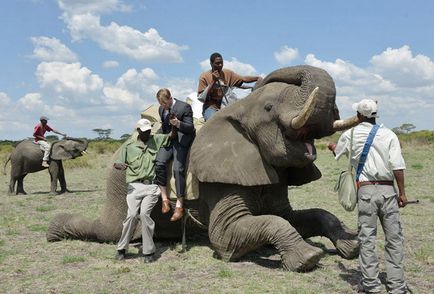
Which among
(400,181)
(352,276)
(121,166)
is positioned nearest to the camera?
(400,181)

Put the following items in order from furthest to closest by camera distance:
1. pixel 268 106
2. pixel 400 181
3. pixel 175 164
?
pixel 175 164
pixel 268 106
pixel 400 181

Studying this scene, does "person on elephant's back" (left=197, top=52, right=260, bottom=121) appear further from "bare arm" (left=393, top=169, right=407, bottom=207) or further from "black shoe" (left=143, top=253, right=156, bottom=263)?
"bare arm" (left=393, top=169, right=407, bottom=207)

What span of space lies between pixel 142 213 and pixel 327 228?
2.48 metres

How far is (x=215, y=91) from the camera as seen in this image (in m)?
8.28

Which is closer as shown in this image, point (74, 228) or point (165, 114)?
point (165, 114)

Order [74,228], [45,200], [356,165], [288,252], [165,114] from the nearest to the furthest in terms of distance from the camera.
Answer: [356,165] < [288,252] < [165,114] < [74,228] < [45,200]

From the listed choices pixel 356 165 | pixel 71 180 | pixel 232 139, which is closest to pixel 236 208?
pixel 232 139

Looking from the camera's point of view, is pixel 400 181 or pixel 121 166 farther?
pixel 121 166

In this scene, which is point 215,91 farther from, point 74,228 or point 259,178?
point 74,228

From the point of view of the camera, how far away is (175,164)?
7551mm

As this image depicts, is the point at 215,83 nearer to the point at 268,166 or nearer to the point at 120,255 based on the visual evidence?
the point at 268,166

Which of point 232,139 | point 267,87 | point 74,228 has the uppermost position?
point 267,87

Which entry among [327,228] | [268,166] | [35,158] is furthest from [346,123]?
[35,158]

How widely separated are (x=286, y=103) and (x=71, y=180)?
16998 millimetres
